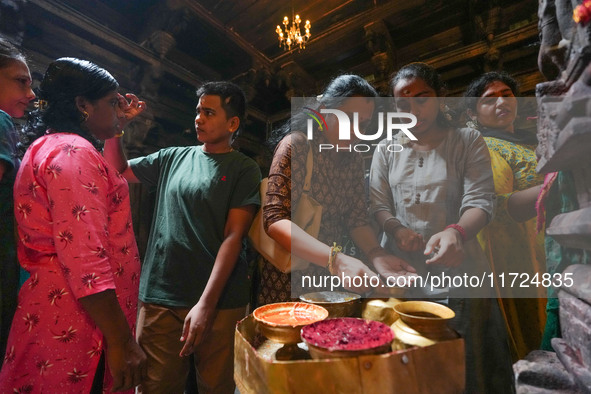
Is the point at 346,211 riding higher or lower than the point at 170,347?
higher

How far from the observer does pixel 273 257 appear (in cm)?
140

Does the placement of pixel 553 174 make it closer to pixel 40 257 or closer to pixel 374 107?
pixel 374 107

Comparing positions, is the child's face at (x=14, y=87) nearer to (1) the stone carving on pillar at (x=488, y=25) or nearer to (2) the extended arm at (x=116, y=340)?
(2) the extended arm at (x=116, y=340)

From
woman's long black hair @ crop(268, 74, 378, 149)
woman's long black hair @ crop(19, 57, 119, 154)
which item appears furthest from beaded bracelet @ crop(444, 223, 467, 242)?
woman's long black hair @ crop(19, 57, 119, 154)

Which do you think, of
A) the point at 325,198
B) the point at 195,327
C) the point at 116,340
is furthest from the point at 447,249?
the point at 116,340

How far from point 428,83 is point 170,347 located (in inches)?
81.5

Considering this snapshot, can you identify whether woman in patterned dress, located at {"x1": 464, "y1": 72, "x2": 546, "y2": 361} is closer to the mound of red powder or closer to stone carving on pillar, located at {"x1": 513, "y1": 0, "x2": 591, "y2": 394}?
stone carving on pillar, located at {"x1": 513, "y1": 0, "x2": 591, "y2": 394}

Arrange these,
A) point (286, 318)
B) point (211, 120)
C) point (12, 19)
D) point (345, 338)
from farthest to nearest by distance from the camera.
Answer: point (12, 19) < point (211, 120) < point (286, 318) < point (345, 338)

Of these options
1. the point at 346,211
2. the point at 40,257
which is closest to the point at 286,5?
the point at 346,211

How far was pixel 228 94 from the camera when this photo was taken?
6.15ft

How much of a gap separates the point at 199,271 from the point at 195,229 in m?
0.26

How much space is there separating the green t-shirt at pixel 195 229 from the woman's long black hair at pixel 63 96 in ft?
1.91

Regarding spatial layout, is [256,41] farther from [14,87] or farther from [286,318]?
[286,318]

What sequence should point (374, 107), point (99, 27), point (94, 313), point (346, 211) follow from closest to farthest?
1. point (94, 313)
2. point (374, 107)
3. point (346, 211)
4. point (99, 27)
